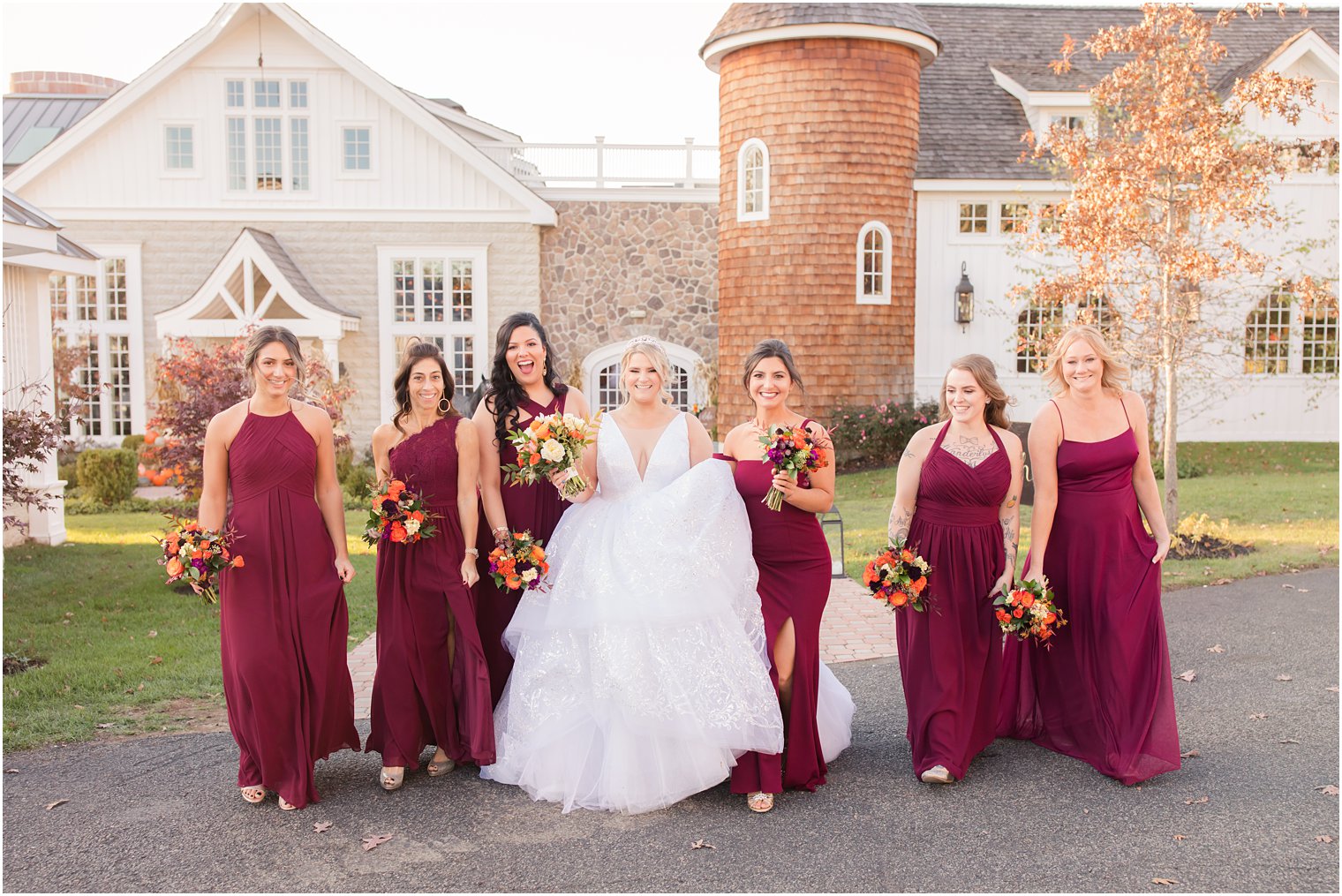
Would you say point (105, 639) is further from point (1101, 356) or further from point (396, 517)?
point (1101, 356)

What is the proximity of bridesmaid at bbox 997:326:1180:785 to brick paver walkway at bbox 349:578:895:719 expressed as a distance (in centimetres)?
222

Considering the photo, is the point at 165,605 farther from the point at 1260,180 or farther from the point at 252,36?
the point at 252,36

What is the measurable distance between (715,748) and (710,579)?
0.77 meters

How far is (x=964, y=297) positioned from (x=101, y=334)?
16.8 meters

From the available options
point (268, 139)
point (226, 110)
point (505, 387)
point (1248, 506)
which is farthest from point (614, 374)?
point (505, 387)

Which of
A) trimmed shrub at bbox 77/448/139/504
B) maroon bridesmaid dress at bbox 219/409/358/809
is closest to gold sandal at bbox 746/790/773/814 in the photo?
maroon bridesmaid dress at bbox 219/409/358/809

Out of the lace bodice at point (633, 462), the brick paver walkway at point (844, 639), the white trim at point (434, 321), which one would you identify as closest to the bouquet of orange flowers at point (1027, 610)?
the lace bodice at point (633, 462)

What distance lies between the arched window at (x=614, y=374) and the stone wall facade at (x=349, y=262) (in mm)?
1782

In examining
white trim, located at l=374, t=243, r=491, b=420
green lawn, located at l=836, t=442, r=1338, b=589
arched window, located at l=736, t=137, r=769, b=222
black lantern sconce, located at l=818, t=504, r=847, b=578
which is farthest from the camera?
white trim, located at l=374, t=243, r=491, b=420

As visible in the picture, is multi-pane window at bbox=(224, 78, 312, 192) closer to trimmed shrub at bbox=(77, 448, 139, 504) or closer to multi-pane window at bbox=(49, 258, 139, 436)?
multi-pane window at bbox=(49, 258, 139, 436)

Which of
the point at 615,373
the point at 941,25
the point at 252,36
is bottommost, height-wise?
the point at 615,373

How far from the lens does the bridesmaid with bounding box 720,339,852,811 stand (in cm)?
480

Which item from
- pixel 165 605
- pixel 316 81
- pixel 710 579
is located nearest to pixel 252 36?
pixel 316 81

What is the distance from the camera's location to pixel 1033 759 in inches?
205
